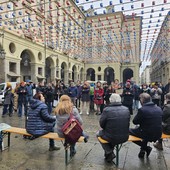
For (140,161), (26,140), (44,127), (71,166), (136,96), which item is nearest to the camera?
(71,166)

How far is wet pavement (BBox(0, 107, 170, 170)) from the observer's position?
382 cm

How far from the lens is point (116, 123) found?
378cm

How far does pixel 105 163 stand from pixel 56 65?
96.0 ft

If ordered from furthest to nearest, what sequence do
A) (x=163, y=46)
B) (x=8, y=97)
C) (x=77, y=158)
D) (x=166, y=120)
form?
(x=163, y=46), (x=8, y=97), (x=166, y=120), (x=77, y=158)

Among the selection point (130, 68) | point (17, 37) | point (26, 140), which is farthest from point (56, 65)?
point (26, 140)

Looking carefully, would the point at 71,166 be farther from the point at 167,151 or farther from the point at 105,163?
the point at 167,151

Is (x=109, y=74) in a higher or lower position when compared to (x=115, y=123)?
higher

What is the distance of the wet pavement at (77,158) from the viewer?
150 inches

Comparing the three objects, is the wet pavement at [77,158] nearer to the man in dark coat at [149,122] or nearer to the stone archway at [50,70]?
the man in dark coat at [149,122]

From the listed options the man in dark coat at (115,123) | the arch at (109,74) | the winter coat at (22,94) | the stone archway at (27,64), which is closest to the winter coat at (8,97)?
the winter coat at (22,94)

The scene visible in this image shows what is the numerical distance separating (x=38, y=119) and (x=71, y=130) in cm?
105

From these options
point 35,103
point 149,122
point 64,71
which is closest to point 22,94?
point 35,103

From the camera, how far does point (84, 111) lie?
1095 centimetres

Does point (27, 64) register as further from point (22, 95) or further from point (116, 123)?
point (116, 123)
